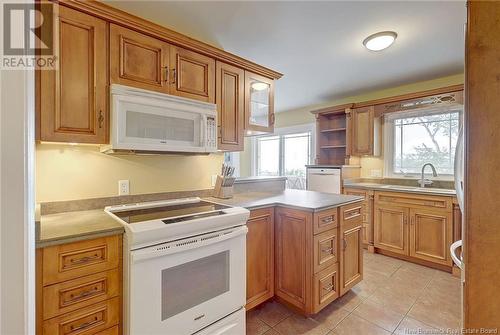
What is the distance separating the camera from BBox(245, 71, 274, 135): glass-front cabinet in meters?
2.30

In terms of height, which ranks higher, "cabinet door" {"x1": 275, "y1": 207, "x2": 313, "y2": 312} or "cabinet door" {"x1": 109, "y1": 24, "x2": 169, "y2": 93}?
"cabinet door" {"x1": 109, "y1": 24, "x2": 169, "y2": 93}

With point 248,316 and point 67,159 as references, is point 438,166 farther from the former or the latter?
point 67,159

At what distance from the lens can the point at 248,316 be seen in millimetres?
1924

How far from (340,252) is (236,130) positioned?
1.40 meters

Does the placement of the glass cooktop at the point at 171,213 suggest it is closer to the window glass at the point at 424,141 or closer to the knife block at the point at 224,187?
the knife block at the point at 224,187

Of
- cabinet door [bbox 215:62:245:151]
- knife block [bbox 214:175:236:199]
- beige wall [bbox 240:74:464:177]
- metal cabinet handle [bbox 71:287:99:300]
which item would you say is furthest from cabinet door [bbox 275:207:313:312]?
beige wall [bbox 240:74:464:177]

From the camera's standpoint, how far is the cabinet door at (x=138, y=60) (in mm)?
1546

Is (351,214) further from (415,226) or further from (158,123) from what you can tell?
(158,123)

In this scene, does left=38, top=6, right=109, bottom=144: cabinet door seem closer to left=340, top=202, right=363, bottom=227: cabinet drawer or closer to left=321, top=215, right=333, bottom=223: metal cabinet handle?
left=321, top=215, right=333, bottom=223: metal cabinet handle

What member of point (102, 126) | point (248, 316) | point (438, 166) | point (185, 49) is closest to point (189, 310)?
point (248, 316)

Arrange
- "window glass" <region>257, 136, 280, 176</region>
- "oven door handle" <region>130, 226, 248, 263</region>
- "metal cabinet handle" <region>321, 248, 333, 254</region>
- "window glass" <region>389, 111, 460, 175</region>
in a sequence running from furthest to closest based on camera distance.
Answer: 1. "window glass" <region>257, 136, 280, 176</region>
2. "window glass" <region>389, 111, 460, 175</region>
3. "metal cabinet handle" <region>321, 248, 333, 254</region>
4. "oven door handle" <region>130, 226, 248, 263</region>

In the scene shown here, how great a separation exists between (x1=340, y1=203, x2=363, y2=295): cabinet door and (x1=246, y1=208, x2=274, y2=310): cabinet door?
600 millimetres

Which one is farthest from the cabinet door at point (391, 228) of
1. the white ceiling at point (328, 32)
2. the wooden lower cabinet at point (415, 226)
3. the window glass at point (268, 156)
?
the window glass at point (268, 156)

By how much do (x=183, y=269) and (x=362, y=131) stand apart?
11.0 ft
